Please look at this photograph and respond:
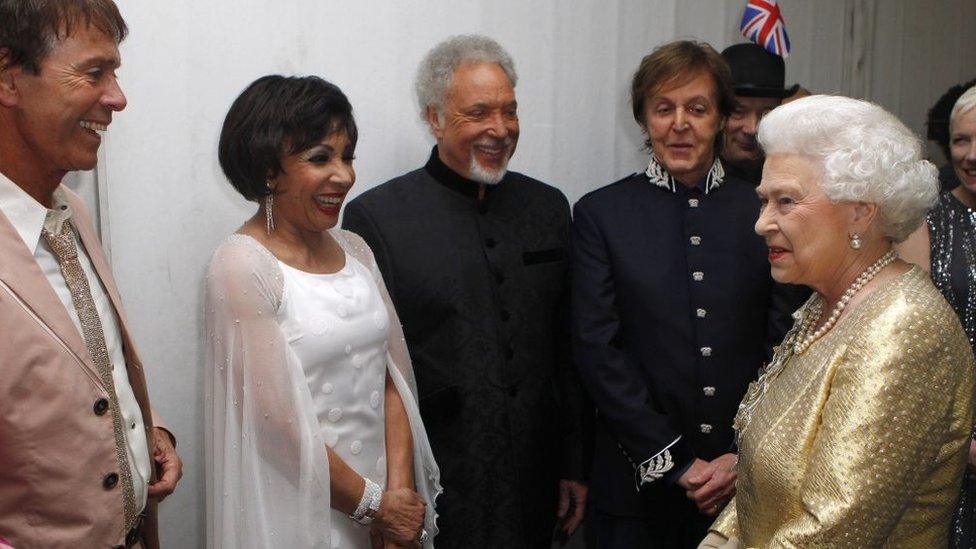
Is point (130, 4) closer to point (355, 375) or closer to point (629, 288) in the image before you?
point (355, 375)

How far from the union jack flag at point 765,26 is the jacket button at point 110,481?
280cm

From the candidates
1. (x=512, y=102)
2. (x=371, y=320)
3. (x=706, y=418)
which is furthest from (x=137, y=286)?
(x=706, y=418)

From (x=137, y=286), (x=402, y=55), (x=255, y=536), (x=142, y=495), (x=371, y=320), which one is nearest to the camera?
(x=142, y=495)

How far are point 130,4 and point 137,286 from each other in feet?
2.05

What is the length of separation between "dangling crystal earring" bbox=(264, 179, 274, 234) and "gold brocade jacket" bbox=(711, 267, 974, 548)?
1.05 metres

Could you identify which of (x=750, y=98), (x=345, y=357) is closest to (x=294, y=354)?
(x=345, y=357)

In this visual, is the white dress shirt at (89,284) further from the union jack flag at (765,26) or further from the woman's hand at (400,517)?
the union jack flag at (765,26)

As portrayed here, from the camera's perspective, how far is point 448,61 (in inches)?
98.0

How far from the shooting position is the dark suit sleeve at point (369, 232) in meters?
2.38

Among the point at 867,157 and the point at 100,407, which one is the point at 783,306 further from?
the point at 100,407

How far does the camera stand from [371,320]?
207cm

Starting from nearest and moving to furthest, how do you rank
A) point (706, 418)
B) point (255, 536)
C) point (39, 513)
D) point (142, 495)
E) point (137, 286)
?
1. point (39, 513)
2. point (142, 495)
3. point (255, 536)
4. point (137, 286)
5. point (706, 418)

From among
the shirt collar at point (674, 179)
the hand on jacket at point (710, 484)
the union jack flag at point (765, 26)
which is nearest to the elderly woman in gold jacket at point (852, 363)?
the hand on jacket at point (710, 484)

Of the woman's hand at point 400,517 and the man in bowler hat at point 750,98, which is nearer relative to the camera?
the woman's hand at point 400,517
